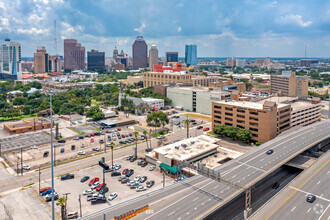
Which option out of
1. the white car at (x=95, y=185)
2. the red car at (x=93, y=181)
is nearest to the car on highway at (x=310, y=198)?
the white car at (x=95, y=185)

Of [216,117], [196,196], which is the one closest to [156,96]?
[216,117]

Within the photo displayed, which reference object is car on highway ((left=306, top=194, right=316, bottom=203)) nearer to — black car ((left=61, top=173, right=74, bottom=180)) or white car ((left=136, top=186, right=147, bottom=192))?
white car ((left=136, top=186, right=147, bottom=192))

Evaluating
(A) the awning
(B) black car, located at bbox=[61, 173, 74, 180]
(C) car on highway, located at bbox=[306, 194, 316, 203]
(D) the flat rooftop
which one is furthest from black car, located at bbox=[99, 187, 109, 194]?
(C) car on highway, located at bbox=[306, 194, 316, 203]

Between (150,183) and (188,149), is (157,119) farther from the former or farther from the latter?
(150,183)

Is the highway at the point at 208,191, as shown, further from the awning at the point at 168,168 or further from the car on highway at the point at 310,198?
the awning at the point at 168,168

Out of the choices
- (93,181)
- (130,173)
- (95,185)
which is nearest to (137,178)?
(130,173)
